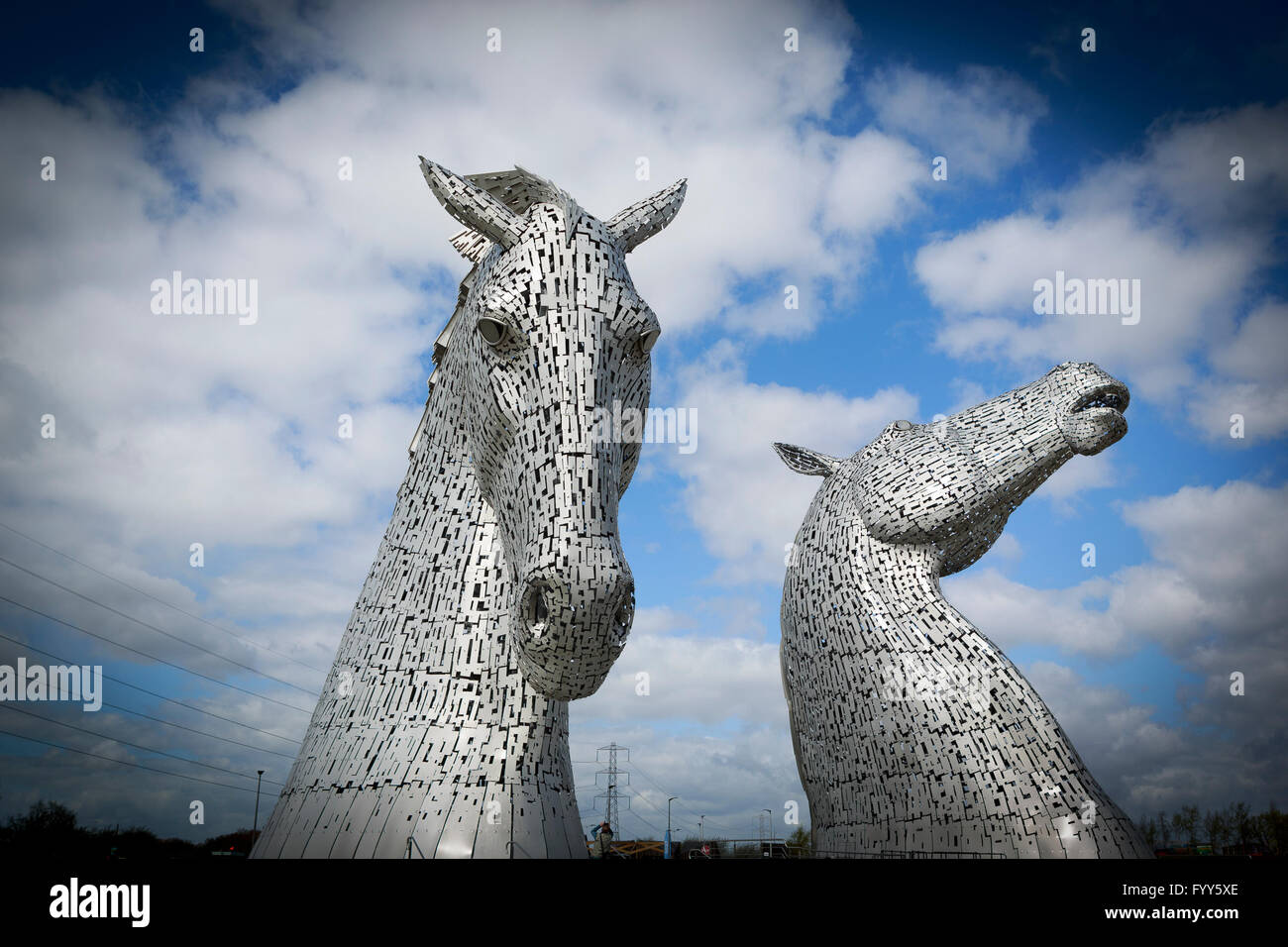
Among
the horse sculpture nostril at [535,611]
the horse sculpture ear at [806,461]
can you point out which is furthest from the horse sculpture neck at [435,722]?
the horse sculpture ear at [806,461]

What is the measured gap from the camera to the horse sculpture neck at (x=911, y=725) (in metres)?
6.64

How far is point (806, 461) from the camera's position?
31.8ft

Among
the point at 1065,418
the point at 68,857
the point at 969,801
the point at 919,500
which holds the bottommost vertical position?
the point at 969,801

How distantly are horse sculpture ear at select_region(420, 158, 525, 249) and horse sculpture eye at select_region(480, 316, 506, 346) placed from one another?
49cm

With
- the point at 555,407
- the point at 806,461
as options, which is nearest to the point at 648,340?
the point at 555,407

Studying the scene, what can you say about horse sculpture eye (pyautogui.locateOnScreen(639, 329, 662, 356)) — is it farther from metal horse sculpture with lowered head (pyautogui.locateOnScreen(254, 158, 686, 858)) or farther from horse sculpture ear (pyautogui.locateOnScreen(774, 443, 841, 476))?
horse sculpture ear (pyautogui.locateOnScreen(774, 443, 841, 476))

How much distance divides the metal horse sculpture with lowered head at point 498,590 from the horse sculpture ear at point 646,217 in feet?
0.21

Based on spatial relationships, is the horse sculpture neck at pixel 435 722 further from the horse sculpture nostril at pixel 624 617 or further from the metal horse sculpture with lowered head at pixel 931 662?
the metal horse sculpture with lowered head at pixel 931 662

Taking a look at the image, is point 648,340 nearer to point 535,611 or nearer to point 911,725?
point 535,611

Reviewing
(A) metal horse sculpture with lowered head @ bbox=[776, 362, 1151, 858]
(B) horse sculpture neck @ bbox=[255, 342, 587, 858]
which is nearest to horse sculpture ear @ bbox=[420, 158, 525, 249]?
(B) horse sculpture neck @ bbox=[255, 342, 587, 858]
